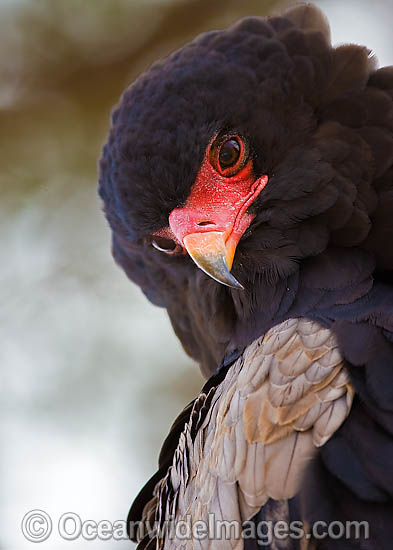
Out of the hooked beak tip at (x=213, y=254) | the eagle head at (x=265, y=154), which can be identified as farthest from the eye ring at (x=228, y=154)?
the hooked beak tip at (x=213, y=254)

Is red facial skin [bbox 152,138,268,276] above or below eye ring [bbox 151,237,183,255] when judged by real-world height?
below

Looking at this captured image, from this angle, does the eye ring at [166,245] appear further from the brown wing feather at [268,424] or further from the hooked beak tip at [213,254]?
the brown wing feather at [268,424]

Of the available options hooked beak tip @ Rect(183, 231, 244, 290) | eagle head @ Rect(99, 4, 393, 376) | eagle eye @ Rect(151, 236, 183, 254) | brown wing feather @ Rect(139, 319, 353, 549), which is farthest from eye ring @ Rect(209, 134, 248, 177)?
brown wing feather @ Rect(139, 319, 353, 549)

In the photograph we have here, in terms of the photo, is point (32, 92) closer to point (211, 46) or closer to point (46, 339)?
point (46, 339)

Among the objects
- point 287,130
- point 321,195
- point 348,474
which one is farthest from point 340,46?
point 348,474

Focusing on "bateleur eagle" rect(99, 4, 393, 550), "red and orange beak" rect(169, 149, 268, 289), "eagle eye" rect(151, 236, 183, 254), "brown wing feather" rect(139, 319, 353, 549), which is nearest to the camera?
"brown wing feather" rect(139, 319, 353, 549)

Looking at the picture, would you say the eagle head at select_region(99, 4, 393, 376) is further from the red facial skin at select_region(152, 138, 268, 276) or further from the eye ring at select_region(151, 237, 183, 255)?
the eye ring at select_region(151, 237, 183, 255)

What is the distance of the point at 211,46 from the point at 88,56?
13.8 feet

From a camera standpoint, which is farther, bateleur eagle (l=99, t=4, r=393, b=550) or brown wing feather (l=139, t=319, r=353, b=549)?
bateleur eagle (l=99, t=4, r=393, b=550)

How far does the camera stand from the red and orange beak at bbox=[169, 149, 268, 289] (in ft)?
11.3

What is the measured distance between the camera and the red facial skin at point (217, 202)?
3504mm

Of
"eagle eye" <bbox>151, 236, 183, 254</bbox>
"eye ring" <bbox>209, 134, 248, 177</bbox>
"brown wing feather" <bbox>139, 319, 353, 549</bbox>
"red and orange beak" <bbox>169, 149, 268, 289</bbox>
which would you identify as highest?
"eye ring" <bbox>209, 134, 248, 177</bbox>

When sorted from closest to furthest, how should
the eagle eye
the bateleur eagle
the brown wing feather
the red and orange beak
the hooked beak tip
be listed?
the brown wing feather, the bateleur eagle, the hooked beak tip, the red and orange beak, the eagle eye

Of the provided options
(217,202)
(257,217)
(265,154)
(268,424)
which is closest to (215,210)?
(217,202)
